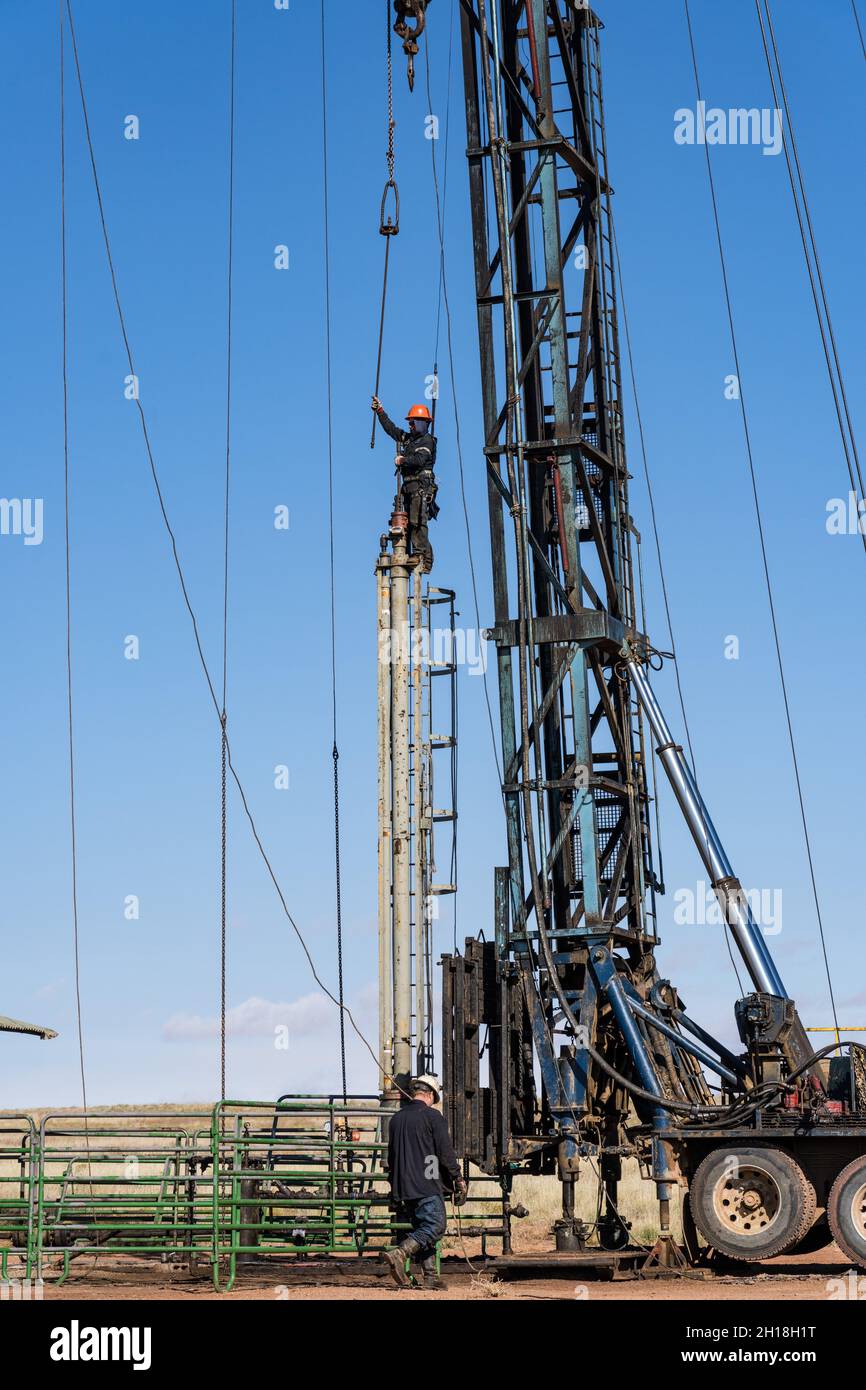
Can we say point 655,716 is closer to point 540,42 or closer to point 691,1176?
point 691,1176

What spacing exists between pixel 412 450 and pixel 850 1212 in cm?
1142

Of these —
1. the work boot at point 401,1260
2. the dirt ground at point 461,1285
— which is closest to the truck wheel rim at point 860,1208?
the dirt ground at point 461,1285

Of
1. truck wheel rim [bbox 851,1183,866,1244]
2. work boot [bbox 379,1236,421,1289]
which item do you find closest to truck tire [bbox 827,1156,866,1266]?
truck wheel rim [bbox 851,1183,866,1244]

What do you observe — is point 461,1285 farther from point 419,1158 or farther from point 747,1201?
point 747,1201

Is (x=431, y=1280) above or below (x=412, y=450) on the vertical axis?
below

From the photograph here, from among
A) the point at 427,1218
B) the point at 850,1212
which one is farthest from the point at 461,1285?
the point at 850,1212

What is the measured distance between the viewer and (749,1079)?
1744 cm

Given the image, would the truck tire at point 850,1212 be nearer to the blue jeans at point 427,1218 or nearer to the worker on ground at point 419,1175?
the worker on ground at point 419,1175

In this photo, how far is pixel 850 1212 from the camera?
1587 cm

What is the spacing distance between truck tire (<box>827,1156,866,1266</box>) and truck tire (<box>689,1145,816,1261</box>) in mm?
298

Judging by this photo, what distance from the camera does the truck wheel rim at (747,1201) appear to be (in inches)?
643

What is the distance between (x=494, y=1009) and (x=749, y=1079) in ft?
8.70

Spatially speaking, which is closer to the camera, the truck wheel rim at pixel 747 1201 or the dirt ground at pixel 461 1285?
the dirt ground at pixel 461 1285
